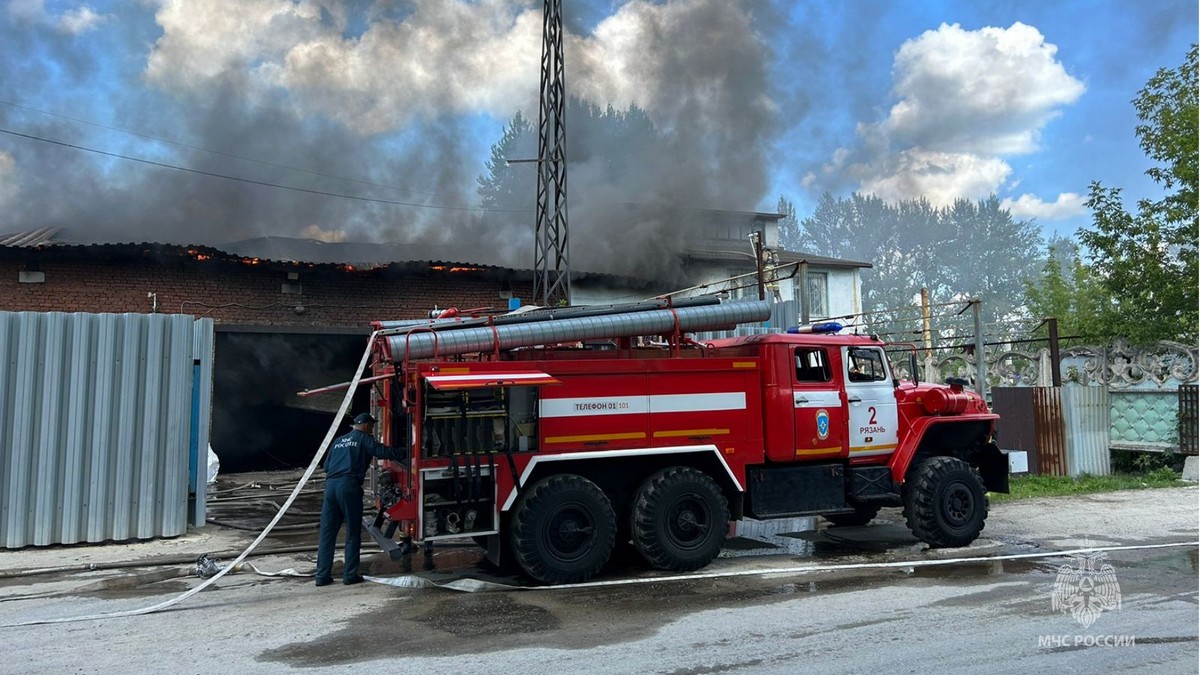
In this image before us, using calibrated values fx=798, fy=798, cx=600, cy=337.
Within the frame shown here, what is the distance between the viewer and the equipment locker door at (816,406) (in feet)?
27.8

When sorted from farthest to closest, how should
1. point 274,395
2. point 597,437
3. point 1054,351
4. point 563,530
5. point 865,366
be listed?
1. point 274,395
2. point 1054,351
3. point 865,366
4. point 597,437
5. point 563,530

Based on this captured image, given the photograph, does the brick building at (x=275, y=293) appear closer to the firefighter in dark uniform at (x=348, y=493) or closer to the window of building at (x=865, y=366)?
the window of building at (x=865, y=366)

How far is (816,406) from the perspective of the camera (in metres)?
8.57

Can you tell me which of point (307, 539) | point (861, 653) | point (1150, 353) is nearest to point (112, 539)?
point (307, 539)

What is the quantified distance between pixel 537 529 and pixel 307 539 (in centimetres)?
408

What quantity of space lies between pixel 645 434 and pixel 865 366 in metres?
2.93

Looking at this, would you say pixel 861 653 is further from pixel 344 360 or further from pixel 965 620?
pixel 344 360

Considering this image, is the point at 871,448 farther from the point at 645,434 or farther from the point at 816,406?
the point at 645,434

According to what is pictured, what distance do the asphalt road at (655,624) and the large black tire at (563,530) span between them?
26 cm

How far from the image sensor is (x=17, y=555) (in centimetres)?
859

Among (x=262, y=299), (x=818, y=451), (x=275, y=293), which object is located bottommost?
(x=818, y=451)

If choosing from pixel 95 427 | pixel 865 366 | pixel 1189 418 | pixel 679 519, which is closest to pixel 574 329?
pixel 679 519

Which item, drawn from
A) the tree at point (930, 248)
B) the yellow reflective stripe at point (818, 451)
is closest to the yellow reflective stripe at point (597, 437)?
the yellow reflective stripe at point (818, 451)

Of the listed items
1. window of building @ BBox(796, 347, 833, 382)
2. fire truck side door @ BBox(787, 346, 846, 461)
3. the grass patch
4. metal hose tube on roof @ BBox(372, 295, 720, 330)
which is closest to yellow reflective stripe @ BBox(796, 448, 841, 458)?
fire truck side door @ BBox(787, 346, 846, 461)
